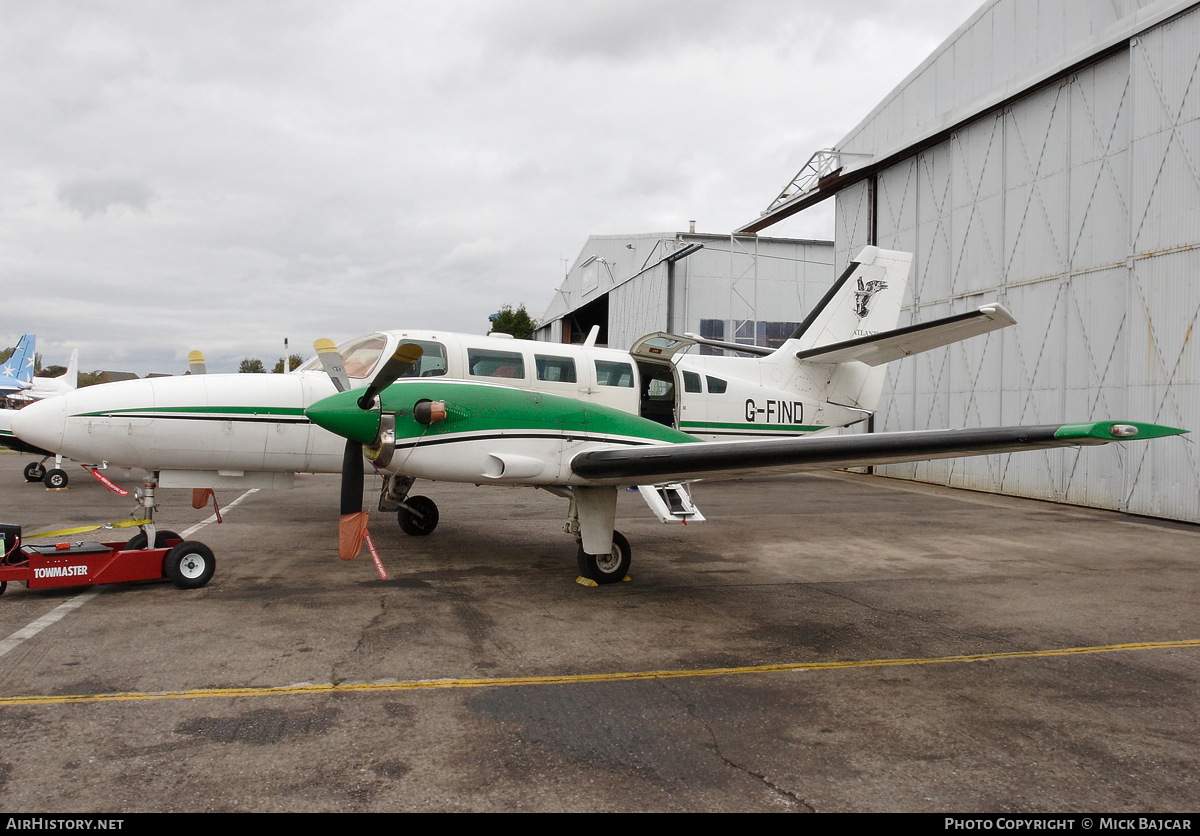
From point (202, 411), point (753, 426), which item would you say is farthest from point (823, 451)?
point (202, 411)

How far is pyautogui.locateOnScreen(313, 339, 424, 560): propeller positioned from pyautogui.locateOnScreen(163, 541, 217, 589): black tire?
1.74 metres

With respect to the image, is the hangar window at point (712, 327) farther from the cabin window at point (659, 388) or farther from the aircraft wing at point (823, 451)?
the aircraft wing at point (823, 451)

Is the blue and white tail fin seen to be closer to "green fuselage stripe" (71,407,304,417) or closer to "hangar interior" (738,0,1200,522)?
"green fuselage stripe" (71,407,304,417)

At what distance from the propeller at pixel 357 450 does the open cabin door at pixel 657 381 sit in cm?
395

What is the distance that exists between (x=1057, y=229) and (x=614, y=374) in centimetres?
1217

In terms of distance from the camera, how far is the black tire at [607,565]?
7.95 meters

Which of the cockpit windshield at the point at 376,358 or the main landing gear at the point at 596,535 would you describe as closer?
the main landing gear at the point at 596,535

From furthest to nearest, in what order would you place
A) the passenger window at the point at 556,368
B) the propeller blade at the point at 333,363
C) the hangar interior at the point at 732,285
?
the hangar interior at the point at 732,285
the passenger window at the point at 556,368
the propeller blade at the point at 333,363

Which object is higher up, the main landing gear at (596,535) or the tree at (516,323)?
the tree at (516,323)

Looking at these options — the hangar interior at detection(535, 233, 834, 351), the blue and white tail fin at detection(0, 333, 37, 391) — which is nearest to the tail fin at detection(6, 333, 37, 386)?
the blue and white tail fin at detection(0, 333, 37, 391)

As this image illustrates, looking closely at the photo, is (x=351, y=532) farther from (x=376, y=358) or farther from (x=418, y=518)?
(x=418, y=518)

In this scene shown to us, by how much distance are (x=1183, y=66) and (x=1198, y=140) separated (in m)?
1.49

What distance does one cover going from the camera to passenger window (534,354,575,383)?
30.6 feet

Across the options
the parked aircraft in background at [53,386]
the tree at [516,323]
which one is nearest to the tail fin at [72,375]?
the parked aircraft in background at [53,386]
